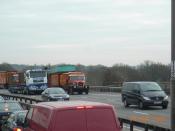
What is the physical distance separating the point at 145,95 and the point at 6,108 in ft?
45.8

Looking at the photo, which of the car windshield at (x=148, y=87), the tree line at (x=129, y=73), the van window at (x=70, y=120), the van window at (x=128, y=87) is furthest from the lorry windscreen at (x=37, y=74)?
the van window at (x=70, y=120)

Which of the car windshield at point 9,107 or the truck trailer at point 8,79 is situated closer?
the car windshield at point 9,107

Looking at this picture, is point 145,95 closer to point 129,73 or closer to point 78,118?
point 78,118

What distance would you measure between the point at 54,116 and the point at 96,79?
89210 mm

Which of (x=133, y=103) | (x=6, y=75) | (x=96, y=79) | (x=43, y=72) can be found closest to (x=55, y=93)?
(x=133, y=103)

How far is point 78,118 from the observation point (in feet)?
29.1

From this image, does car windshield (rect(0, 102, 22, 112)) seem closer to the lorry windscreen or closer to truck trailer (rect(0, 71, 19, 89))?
the lorry windscreen

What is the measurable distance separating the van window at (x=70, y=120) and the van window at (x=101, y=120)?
0.38 ft

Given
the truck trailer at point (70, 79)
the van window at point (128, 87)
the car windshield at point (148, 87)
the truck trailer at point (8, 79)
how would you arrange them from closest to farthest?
the car windshield at point (148, 87), the van window at point (128, 87), the truck trailer at point (70, 79), the truck trailer at point (8, 79)

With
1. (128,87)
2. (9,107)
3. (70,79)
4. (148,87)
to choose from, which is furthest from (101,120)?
(70,79)

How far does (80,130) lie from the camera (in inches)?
347

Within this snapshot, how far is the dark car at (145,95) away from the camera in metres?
31.7

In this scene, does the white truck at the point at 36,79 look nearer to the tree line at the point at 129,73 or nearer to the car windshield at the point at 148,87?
the tree line at the point at 129,73

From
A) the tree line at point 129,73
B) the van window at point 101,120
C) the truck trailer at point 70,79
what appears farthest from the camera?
the tree line at point 129,73
